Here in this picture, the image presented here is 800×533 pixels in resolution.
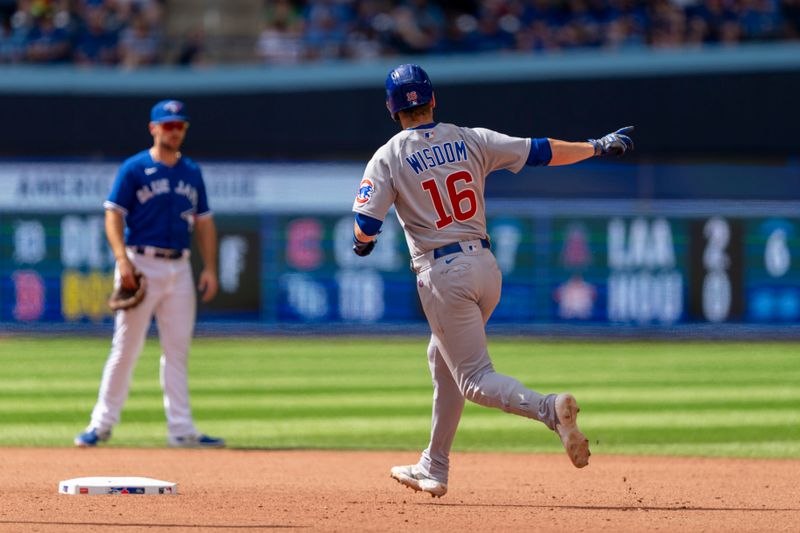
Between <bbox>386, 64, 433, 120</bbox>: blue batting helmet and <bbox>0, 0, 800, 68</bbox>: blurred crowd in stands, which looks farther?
<bbox>0, 0, 800, 68</bbox>: blurred crowd in stands

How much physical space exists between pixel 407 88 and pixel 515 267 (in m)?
13.1

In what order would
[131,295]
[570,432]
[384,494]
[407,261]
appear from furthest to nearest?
1. [407,261]
2. [131,295]
3. [384,494]
4. [570,432]

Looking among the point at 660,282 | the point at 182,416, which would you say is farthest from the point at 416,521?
the point at 660,282

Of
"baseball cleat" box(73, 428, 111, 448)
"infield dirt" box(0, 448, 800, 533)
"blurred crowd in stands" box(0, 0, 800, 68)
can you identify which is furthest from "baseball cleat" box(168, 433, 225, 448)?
"blurred crowd in stands" box(0, 0, 800, 68)

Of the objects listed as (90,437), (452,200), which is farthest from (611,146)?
(90,437)

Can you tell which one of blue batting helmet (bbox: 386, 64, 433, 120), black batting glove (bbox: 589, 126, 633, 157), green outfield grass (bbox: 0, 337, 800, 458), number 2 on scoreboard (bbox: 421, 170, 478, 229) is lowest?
green outfield grass (bbox: 0, 337, 800, 458)

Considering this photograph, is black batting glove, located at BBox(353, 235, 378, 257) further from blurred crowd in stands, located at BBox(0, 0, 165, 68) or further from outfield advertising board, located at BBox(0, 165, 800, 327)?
blurred crowd in stands, located at BBox(0, 0, 165, 68)

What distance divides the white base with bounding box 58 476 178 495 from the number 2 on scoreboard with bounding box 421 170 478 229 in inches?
69.6

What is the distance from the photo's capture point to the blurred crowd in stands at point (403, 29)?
19719 mm

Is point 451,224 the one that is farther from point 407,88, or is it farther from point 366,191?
point 407,88

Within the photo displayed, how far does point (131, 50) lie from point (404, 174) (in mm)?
15008

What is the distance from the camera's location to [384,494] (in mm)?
6871

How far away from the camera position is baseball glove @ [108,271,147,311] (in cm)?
860

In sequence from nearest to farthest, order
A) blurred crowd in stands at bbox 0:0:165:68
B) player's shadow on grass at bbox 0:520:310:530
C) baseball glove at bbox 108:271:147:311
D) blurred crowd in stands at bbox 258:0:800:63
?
player's shadow on grass at bbox 0:520:310:530 < baseball glove at bbox 108:271:147:311 < blurred crowd in stands at bbox 258:0:800:63 < blurred crowd in stands at bbox 0:0:165:68
